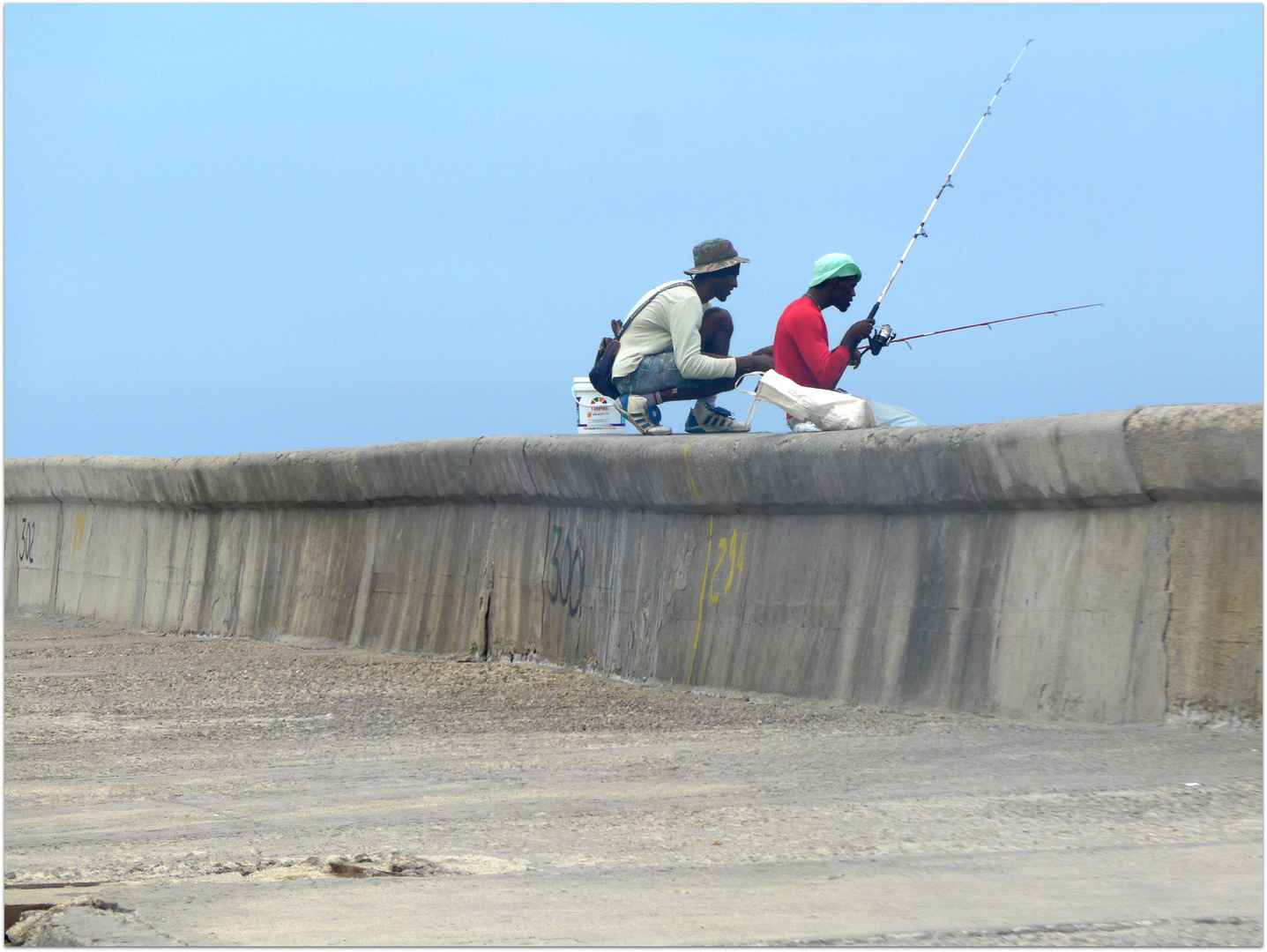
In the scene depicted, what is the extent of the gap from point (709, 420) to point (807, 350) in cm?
124

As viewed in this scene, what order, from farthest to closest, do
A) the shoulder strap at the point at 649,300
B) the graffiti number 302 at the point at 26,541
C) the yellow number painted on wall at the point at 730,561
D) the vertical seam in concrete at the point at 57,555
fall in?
1. the graffiti number 302 at the point at 26,541
2. the vertical seam in concrete at the point at 57,555
3. the shoulder strap at the point at 649,300
4. the yellow number painted on wall at the point at 730,561

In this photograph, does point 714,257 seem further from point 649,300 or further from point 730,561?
point 730,561

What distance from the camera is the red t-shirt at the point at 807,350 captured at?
8.57 m

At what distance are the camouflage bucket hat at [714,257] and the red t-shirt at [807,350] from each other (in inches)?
43.6

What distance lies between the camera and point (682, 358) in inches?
375

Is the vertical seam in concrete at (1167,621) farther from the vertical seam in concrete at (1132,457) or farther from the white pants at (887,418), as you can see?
the white pants at (887,418)

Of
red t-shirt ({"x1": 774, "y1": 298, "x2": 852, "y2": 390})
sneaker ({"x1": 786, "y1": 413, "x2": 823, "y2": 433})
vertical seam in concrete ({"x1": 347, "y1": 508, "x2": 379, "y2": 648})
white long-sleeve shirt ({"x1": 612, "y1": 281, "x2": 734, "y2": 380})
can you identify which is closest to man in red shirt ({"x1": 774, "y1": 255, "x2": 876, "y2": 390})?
red t-shirt ({"x1": 774, "y1": 298, "x2": 852, "y2": 390})

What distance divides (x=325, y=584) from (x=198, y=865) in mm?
7219

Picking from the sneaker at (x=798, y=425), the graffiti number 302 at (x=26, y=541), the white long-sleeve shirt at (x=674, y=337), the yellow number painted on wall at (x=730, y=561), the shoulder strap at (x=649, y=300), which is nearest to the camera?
the yellow number painted on wall at (x=730, y=561)

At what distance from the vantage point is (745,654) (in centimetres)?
767

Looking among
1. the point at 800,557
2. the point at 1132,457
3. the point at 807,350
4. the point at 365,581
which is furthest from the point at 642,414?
the point at 1132,457

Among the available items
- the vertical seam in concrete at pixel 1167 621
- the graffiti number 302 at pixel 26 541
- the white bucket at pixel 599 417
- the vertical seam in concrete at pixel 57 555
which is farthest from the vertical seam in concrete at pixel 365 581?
the vertical seam in concrete at pixel 1167 621

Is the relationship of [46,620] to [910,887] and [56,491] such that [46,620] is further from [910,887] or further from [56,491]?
[910,887]

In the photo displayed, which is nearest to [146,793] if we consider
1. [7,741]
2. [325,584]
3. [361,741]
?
[361,741]
